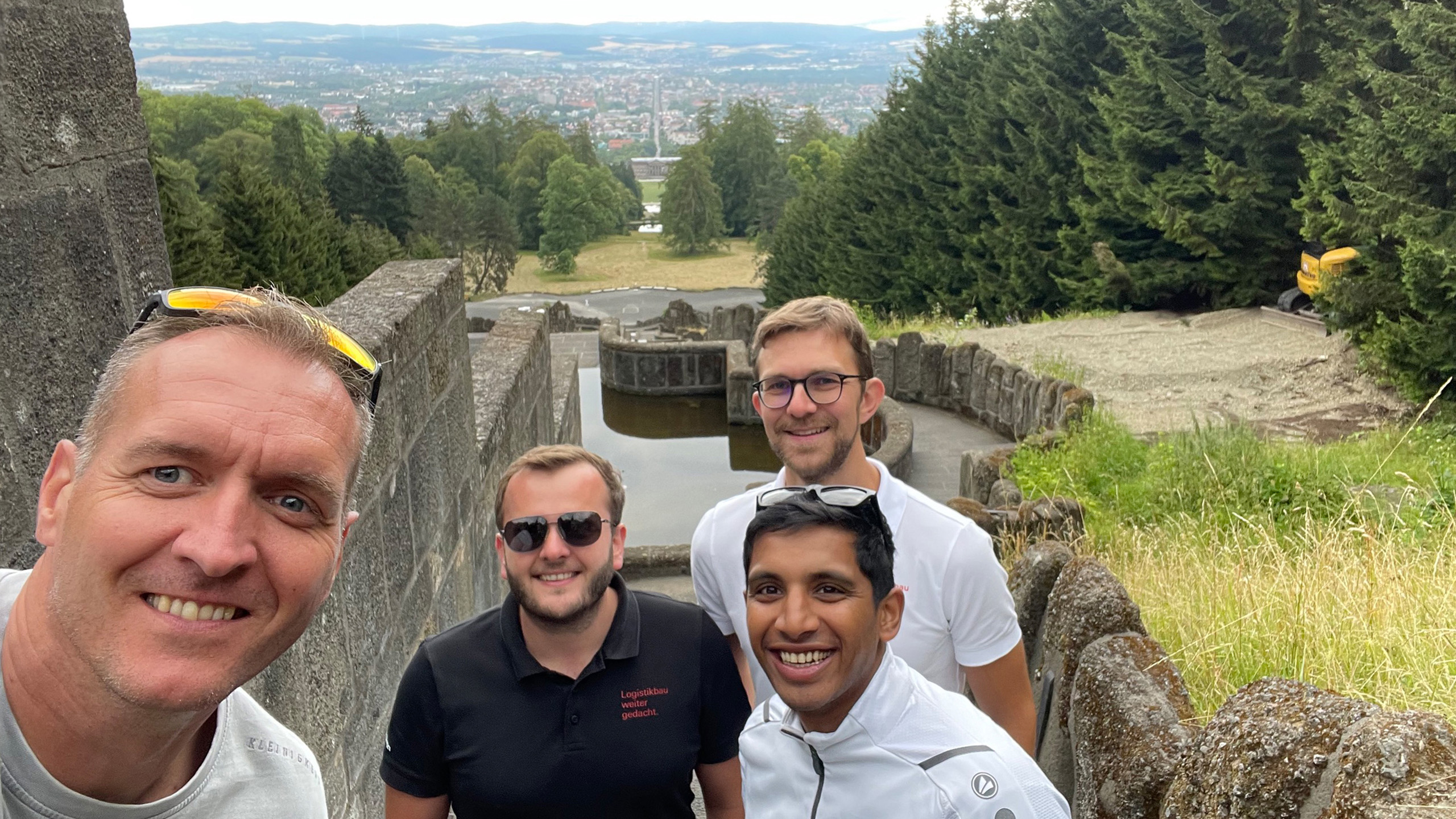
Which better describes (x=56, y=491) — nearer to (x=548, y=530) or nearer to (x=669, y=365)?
(x=548, y=530)

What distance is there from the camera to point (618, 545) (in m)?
2.91

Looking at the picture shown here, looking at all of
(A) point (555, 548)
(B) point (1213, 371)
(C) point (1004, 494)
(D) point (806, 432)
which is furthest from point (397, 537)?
(B) point (1213, 371)

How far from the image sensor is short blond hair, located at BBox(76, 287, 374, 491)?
51.3 inches

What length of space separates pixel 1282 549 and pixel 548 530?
4643 millimetres

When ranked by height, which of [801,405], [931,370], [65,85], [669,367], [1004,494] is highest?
[65,85]

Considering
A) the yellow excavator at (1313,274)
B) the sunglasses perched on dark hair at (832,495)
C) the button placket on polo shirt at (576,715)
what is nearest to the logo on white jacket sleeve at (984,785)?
the sunglasses perched on dark hair at (832,495)

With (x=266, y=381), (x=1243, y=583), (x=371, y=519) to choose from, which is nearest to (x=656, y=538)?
(x=1243, y=583)

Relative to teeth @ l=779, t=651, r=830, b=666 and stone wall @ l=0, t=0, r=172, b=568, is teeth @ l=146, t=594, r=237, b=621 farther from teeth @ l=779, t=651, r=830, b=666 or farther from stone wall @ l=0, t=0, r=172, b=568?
teeth @ l=779, t=651, r=830, b=666

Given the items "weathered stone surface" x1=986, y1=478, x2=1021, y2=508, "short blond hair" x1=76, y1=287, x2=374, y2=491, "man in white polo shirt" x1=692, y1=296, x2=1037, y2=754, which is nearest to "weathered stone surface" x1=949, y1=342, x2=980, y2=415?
"weathered stone surface" x1=986, y1=478, x2=1021, y2=508

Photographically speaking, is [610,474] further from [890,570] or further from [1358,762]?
[1358,762]

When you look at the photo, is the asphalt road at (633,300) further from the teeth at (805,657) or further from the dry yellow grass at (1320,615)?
the teeth at (805,657)

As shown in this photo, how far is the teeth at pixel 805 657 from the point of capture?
2020 mm

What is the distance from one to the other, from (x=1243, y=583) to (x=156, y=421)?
168 inches

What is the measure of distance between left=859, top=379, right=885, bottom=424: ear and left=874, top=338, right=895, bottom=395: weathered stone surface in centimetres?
1256
